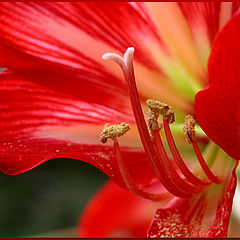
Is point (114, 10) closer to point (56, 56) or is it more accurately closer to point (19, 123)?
point (56, 56)

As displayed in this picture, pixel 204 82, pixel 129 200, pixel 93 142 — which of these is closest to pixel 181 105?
pixel 204 82

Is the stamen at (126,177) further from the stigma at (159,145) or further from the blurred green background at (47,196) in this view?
A: the blurred green background at (47,196)

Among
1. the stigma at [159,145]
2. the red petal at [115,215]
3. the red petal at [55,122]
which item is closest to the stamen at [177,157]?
the stigma at [159,145]

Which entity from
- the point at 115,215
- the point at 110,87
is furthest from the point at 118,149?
the point at 115,215

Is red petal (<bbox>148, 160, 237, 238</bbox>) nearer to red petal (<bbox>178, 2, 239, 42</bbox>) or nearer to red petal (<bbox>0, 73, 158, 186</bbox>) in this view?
red petal (<bbox>0, 73, 158, 186</bbox>)

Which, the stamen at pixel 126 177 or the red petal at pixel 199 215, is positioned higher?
the stamen at pixel 126 177

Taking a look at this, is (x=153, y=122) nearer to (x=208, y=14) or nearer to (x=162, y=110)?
(x=162, y=110)
